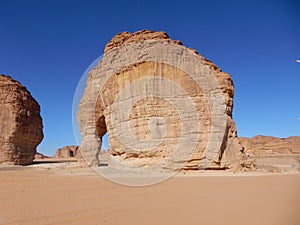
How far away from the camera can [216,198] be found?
19.5ft

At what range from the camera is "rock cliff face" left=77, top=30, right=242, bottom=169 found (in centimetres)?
1494

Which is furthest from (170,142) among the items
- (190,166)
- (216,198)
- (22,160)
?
(22,160)

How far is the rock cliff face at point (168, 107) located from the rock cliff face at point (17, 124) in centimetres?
2350

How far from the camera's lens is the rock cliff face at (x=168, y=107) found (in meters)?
14.9

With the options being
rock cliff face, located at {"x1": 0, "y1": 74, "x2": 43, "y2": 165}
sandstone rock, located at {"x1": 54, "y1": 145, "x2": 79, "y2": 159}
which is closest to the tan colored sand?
rock cliff face, located at {"x1": 0, "y1": 74, "x2": 43, "y2": 165}

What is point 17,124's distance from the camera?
123ft

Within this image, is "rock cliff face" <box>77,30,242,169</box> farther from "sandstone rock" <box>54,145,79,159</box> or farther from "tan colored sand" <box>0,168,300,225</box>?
"sandstone rock" <box>54,145,79,159</box>

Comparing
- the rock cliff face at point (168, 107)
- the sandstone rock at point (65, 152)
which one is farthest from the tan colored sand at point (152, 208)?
the sandstone rock at point (65, 152)

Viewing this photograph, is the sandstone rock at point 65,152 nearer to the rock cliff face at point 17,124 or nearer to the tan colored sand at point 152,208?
the rock cliff face at point 17,124

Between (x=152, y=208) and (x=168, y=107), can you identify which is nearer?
(x=152, y=208)

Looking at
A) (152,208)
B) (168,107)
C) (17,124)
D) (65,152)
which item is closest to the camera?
(152,208)

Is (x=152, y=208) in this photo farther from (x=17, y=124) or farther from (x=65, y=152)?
(x=65, y=152)

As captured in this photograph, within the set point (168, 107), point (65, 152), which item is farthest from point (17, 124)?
point (65, 152)

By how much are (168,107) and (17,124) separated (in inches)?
1181
